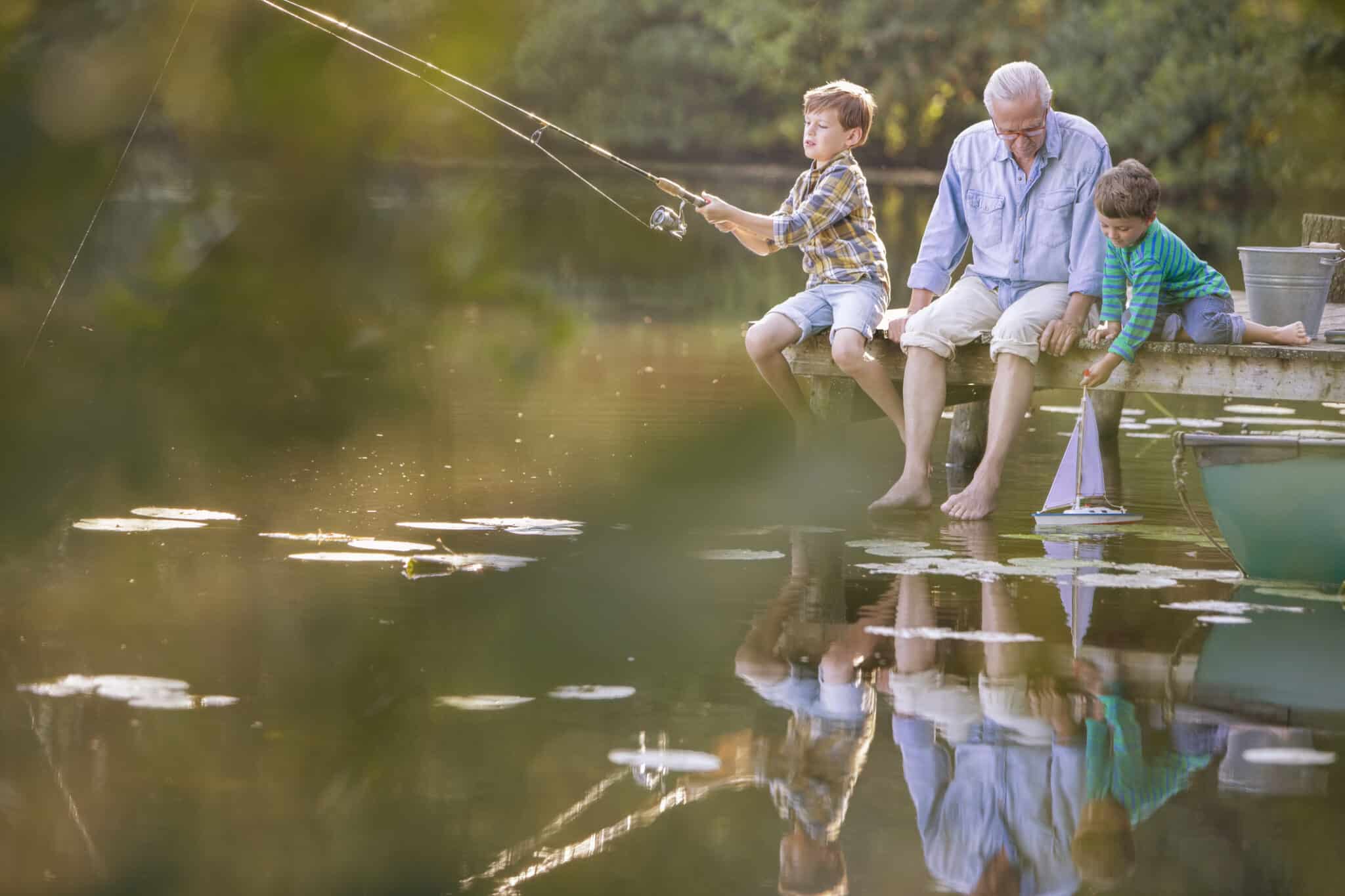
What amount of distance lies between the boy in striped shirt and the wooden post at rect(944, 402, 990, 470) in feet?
3.21

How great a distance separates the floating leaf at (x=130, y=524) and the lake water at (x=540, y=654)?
0.08 ft

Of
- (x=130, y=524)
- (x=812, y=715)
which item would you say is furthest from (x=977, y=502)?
(x=130, y=524)

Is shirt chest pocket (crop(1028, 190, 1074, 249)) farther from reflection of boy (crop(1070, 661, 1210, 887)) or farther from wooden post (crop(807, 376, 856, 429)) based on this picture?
reflection of boy (crop(1070, 661, 1210, 887))

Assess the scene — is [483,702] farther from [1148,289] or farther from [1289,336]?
[1289,336]

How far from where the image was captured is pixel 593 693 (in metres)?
3.05

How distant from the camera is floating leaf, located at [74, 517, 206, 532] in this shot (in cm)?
434

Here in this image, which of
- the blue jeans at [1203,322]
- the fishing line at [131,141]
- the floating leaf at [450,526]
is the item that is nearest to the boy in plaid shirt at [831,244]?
the blue jeans at [1203,322]

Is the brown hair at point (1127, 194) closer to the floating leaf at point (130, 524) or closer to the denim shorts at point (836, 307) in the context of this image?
the denim shorts at point (836, 307)

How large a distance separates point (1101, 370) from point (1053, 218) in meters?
0.46

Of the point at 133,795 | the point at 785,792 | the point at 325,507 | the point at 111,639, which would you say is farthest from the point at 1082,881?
the point at 325,507

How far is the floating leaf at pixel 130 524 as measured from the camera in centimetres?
434

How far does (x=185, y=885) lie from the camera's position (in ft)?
6.98

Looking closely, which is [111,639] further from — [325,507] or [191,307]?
[191,307]

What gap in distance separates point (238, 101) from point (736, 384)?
6.33 meters
